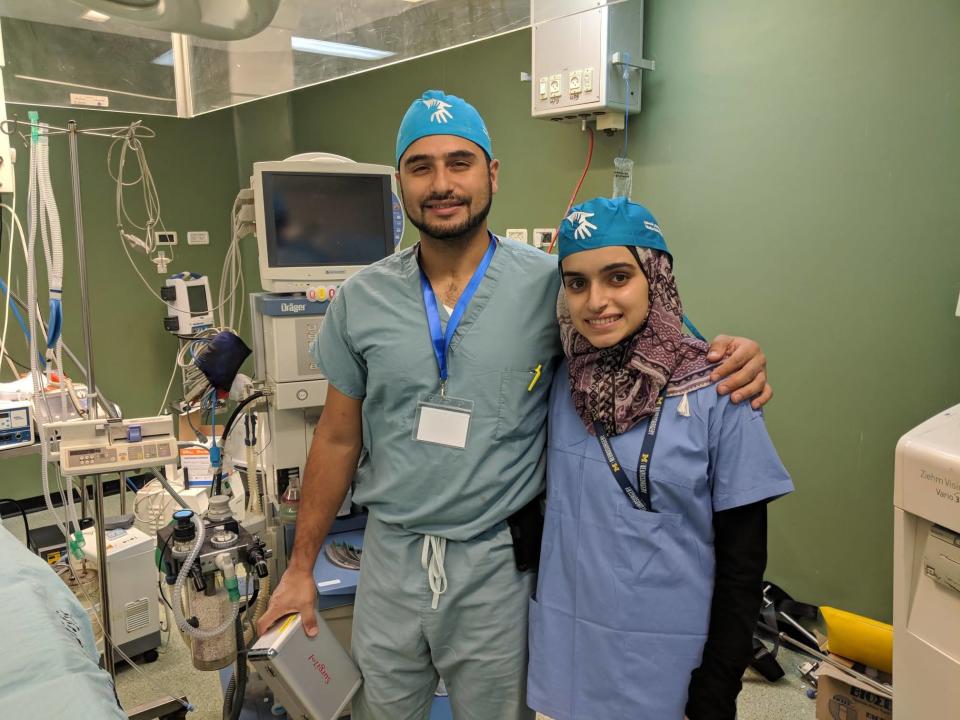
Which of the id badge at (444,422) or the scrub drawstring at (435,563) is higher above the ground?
the id badge at (444,422)

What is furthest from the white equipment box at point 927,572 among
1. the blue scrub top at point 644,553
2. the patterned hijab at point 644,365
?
the patterned hijab at point 644,365

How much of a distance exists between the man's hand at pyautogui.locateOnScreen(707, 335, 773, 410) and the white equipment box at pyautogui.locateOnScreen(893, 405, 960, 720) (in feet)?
1.18

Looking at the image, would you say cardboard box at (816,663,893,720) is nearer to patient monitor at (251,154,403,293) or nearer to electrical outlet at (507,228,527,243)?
patient monitor at (251,154,403,293)

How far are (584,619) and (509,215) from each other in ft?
8.60

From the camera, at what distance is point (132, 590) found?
8.39 feet

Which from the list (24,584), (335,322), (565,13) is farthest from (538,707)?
(565,13)

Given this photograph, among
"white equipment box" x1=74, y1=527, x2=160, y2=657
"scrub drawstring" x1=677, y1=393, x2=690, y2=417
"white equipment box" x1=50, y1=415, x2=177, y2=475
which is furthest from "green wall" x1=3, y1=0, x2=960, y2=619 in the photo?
"white equipment box" x1=74, y1=527, x2=160, y2=657

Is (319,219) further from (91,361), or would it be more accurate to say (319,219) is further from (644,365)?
(644,365)

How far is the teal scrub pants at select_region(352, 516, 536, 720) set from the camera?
4.50ft

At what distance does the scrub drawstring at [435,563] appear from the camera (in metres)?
1.36

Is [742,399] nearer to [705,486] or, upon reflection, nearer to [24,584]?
[705,486]

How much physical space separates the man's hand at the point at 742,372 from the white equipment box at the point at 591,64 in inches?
69.3

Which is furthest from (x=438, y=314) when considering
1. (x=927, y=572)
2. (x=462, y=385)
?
(x=927, y=572)

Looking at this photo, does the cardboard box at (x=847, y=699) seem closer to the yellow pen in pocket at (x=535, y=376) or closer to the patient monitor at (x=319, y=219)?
the yellow pen in pocket at (x=535, y=376)
